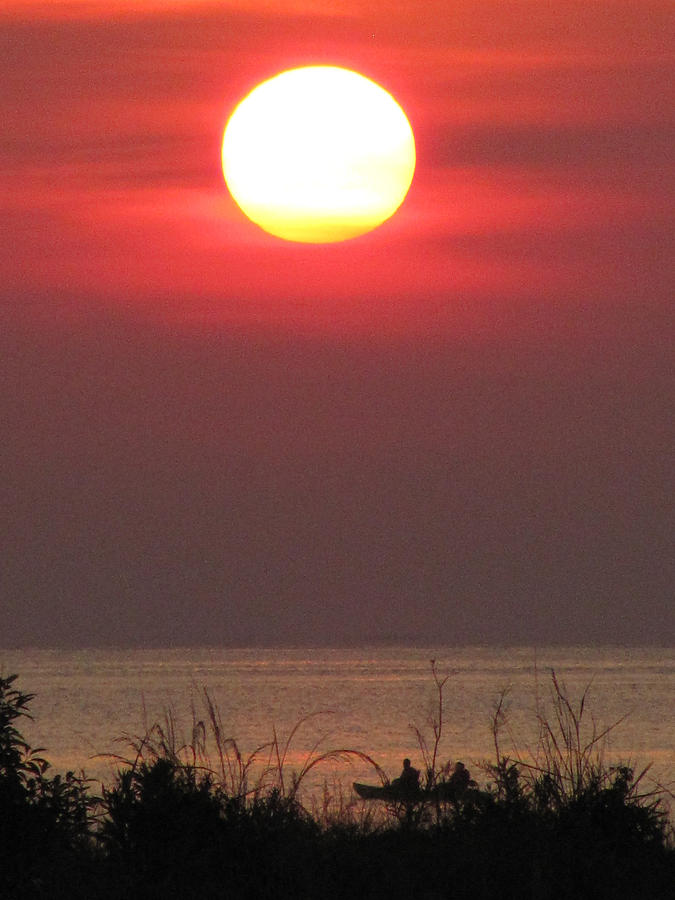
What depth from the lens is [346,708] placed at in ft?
274

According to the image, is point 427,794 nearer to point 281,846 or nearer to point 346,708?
point 281,846

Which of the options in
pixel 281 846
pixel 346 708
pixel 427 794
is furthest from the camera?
pixel 346 708

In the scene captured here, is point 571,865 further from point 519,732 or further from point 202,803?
point 519,732

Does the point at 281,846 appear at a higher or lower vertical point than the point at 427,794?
lower

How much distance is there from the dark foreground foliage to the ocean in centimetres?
74

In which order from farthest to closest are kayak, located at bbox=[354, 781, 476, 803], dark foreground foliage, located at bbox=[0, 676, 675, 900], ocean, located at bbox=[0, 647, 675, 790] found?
ocean, located at bbox=[0, 647, 675, 790] < kayak, located at bbox=[354, 781, 476, 803] < dark foreground foliage, located at bbox=[0, 676, 675, 900]

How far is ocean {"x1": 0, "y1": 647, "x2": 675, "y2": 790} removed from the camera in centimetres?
4459

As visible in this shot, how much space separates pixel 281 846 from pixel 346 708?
73815 mm

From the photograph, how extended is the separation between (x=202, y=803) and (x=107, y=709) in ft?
247

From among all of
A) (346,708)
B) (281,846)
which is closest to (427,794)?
(281,846)

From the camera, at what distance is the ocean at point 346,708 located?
44594 millimetres

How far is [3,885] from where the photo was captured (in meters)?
10.3

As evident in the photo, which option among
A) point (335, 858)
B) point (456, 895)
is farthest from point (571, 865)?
point (335, 858)

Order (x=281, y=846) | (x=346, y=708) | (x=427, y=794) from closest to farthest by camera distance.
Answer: (x=281, y=846) < (x=427, y=794) < (x=346, y=708)
